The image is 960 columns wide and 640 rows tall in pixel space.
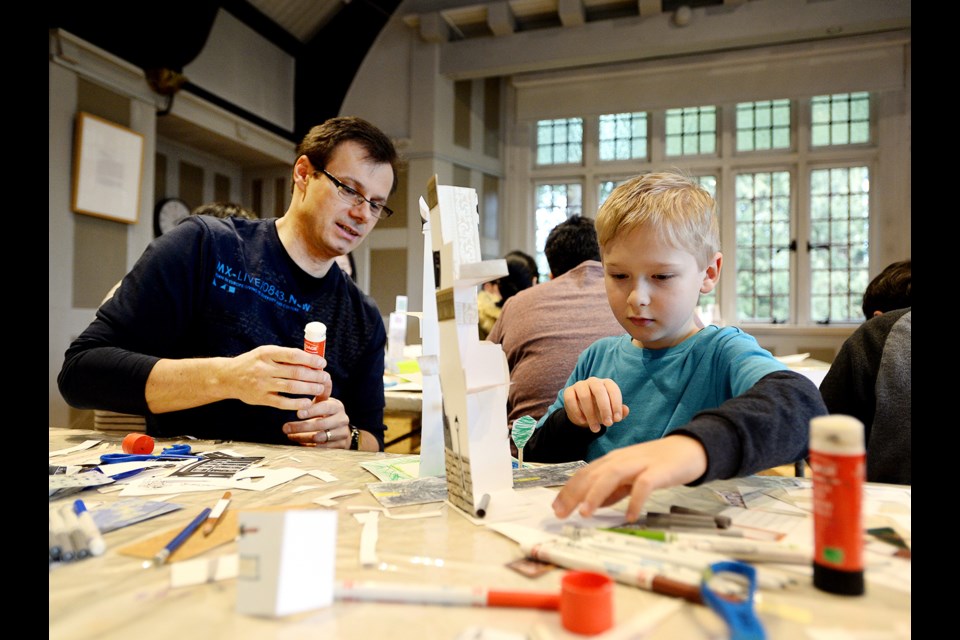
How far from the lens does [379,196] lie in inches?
67.0

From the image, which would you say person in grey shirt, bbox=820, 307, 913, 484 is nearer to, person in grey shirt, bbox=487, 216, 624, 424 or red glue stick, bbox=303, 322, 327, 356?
person in grey shirt, bbox=487, 216, 624, 424

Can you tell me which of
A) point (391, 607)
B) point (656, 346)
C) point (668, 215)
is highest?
point (668, 215)

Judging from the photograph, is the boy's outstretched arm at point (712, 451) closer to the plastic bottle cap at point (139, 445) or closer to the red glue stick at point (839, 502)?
the red glue stick at point (839, 502)

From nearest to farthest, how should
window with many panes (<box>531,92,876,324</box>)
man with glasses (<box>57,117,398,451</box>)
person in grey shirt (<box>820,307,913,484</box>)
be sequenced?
man with glasses (<box>57,117,398,451</box>)
person in grey shirt (<box>820,307,913,484</box>)
window with many panes (<box>531,92,876,324</box>)

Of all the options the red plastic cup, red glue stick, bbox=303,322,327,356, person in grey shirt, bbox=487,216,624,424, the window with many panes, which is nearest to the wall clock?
the window with many panes

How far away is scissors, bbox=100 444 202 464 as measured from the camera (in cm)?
108

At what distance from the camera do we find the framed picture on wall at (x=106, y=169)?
4227mm

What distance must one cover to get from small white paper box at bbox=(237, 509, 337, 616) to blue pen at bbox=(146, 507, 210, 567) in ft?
0.51

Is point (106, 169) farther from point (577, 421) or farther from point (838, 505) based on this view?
point (838, 505)

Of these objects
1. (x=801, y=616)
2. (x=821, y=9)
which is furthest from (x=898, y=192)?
(x=801, y=616)

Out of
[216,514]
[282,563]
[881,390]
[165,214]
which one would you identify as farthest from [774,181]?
[282,563]

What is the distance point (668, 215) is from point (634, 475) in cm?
60

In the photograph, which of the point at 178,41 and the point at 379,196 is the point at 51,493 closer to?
the point at 379,196

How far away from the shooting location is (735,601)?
0.54m
